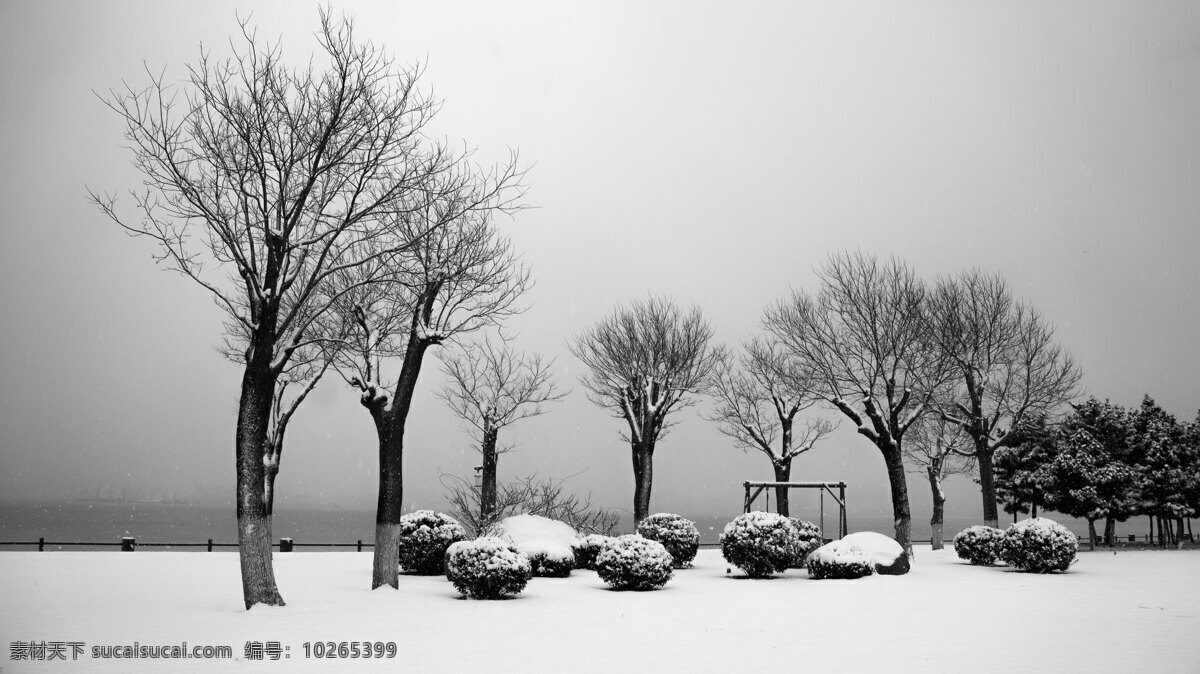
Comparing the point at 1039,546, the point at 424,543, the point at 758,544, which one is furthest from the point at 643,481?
the point at 1039,546

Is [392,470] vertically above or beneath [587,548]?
above

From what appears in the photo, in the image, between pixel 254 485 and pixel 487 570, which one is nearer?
pixel 254 485

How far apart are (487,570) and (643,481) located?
15.3 meters

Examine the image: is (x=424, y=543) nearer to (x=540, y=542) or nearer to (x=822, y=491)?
(x=540, y=542)

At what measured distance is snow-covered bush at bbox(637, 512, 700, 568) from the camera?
24.5 meters

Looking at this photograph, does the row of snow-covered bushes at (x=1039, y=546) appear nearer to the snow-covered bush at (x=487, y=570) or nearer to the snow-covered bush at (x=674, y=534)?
the snow-covered bush at (x=674, y=534)

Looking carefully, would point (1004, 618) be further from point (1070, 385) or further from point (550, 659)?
point (1070, 385)

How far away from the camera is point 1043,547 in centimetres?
2305

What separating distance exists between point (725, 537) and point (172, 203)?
16.5 metres

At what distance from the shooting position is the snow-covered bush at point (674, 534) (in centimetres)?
2445

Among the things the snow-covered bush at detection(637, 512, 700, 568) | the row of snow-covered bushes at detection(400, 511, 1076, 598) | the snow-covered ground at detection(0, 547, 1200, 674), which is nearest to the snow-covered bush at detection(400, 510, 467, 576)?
the row of snow-covered bushes at detection(400, 511, 1076, 598)

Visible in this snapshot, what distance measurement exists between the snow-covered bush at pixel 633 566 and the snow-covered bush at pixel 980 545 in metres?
13.0

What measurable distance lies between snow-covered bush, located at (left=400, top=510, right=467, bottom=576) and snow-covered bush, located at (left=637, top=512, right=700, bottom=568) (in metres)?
6.08

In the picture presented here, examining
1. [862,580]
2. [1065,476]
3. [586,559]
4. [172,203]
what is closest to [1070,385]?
[1065,476]
